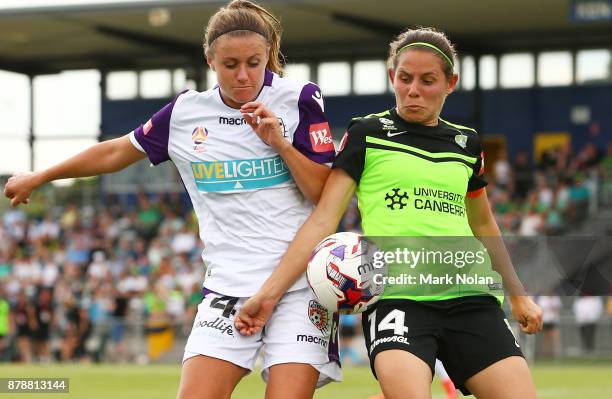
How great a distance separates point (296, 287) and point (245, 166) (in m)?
0.54

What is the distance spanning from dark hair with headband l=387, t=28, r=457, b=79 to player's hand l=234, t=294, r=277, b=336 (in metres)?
1.11

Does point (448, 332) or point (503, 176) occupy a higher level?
point (503, 176)

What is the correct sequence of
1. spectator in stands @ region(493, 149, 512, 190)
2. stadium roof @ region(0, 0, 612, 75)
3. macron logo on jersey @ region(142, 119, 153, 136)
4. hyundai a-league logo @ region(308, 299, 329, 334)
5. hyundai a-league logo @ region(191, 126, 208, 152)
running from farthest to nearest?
stadium roof @ region(0, 0, 612, 75)
spectator in stands @ region(493, 149, 512, 190)
macron logo on jersey @ region(142, 119, 153, 136)
hyundai a-league logo @ region(191, 126, 208, 152)
hyundai a-league logo @ region(308, 299, 329, 334)

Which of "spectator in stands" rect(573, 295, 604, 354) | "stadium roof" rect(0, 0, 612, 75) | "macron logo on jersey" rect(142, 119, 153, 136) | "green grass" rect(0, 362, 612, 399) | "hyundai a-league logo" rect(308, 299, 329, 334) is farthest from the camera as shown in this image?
"stadium roof" rect(0, 0, 612, 75)

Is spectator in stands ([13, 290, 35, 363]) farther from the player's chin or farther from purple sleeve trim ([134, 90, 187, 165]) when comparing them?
the player's chin

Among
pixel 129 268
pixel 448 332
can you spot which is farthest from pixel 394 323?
pixel 129 268

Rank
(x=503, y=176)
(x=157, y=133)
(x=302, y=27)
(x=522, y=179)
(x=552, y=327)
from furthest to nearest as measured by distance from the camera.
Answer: (x=302, y=27)
(x=503, y=176)
(x=522, y=179)
(x=552, y=327)
(x=157, y=133)

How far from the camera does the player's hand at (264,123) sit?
4730mm

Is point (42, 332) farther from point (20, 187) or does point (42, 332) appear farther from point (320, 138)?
point (320, 138)

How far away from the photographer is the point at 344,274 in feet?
15.3

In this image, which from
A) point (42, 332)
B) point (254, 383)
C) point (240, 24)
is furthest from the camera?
point (42, 332)

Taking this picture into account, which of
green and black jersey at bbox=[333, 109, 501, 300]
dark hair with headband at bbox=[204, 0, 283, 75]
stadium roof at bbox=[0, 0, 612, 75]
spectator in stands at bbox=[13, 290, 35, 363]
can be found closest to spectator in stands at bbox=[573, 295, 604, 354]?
stadium roof at bbox=[0, 0, 612, 75]

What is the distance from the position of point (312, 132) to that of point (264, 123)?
321 millimetres

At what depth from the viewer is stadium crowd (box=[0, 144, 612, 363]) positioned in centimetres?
2142
